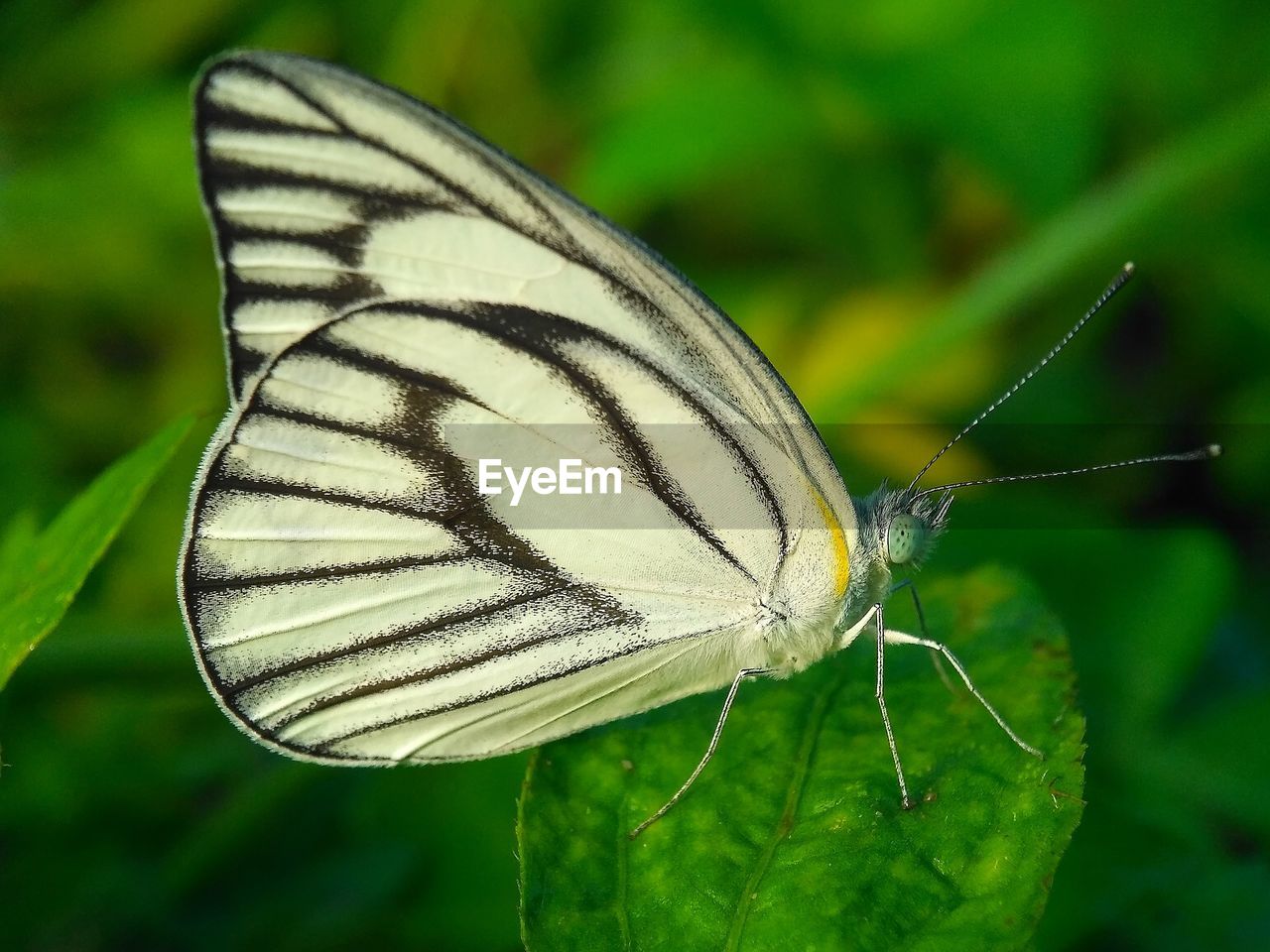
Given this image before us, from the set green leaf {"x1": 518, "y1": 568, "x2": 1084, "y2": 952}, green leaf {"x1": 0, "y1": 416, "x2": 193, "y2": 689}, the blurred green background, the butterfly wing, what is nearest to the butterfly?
the butterfly wing

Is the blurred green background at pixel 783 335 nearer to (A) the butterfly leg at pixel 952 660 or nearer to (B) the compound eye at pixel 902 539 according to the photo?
(A) the butterfly leg at pixel 952 660

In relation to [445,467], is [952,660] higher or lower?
lower

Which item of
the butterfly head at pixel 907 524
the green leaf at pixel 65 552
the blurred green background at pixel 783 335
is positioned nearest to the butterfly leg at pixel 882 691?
the butterfly head at pixel 907 524

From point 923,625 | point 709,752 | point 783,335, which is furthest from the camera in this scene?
point 783,335

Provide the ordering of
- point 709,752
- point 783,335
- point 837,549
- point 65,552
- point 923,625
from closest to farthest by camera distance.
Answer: point 65,552 < point 709,752 < point 837,549 < point 923,625 < point 783,335

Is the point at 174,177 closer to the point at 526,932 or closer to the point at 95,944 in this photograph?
the point at 95,944

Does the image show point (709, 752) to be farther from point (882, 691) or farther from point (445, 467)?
point (445, 467)

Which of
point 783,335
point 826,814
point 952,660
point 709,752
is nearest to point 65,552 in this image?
point 709,752
